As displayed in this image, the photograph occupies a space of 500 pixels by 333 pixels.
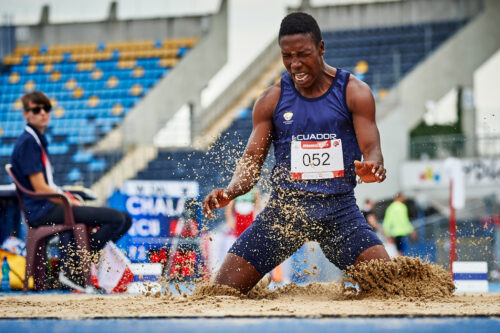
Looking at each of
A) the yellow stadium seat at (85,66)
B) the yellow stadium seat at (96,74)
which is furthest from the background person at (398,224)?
the yellow stadium seat at (85,66)

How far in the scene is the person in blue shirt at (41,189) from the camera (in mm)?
6227

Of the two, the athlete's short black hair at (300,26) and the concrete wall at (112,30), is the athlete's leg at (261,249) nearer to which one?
the athlete's short black hair at (300,26)

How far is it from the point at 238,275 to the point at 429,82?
13.7 meters

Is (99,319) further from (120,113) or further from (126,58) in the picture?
(126,58)

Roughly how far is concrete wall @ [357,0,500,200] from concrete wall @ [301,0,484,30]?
3.74ft

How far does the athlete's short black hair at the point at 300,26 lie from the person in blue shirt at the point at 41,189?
2.74 metres

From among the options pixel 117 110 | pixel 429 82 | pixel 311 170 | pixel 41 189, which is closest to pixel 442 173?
pixel 429 82

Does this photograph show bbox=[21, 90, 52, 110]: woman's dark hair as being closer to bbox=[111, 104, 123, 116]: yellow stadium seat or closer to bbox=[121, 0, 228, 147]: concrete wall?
bbox=[121, 0, 228, 147]: concrete wall

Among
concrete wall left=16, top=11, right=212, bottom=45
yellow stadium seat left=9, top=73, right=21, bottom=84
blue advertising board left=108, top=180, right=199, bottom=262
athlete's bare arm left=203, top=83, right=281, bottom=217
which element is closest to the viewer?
athlete's bare arm left=203, top=83, right=281, bottom=217

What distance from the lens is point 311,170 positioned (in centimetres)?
444

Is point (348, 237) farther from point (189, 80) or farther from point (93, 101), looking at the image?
point (189, 80)

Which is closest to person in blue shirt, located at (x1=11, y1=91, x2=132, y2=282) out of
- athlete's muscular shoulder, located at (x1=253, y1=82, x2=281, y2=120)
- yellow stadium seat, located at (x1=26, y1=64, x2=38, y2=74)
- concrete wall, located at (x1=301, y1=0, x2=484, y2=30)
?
athlete's muscular shoulder, located at (x1=253, y1=82, x2=281, y2=120)

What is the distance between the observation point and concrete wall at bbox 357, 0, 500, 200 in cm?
1548

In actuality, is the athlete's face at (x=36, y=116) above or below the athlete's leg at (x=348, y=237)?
above
